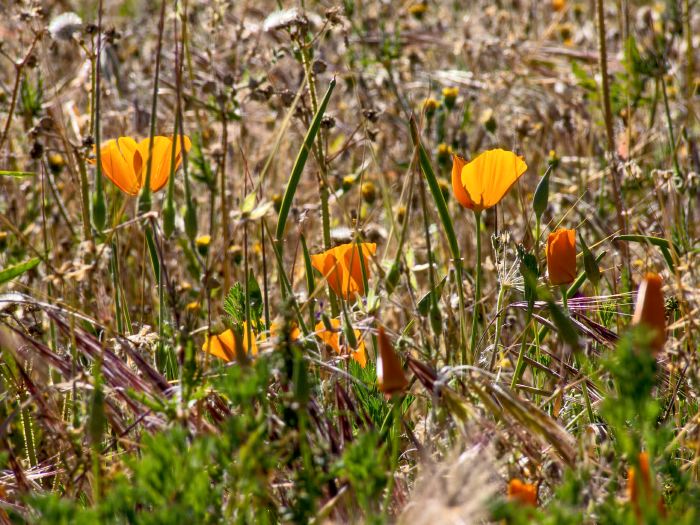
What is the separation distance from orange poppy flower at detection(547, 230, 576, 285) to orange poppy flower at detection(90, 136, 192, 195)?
60 cm

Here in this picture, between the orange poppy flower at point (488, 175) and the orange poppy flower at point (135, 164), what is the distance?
0.45 m

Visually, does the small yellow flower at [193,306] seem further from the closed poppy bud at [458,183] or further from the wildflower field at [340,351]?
the closed poppy bud at [458,183]

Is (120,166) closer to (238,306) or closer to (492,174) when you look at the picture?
(238,306)

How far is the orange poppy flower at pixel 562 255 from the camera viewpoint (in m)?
1.42

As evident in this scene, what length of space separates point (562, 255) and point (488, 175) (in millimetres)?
181

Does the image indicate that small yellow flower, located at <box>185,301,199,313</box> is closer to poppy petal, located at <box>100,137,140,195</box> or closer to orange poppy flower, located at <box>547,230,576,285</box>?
poppy petal, located at <box>100,137,140,195</box>

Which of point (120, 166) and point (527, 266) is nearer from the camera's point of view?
point (527, 266)

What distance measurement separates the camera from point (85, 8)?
4949mm

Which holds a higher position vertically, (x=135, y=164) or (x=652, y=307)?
(x=135, y=164)

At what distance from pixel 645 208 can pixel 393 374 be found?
65.7 inches

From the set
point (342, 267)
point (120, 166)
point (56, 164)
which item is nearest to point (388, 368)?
point (342, 267)

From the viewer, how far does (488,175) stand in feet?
4.92

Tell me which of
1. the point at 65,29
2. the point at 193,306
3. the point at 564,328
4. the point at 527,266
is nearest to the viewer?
the point at 564,328

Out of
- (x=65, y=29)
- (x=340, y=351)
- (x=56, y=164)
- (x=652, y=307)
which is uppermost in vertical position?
(x=65, y=29)
